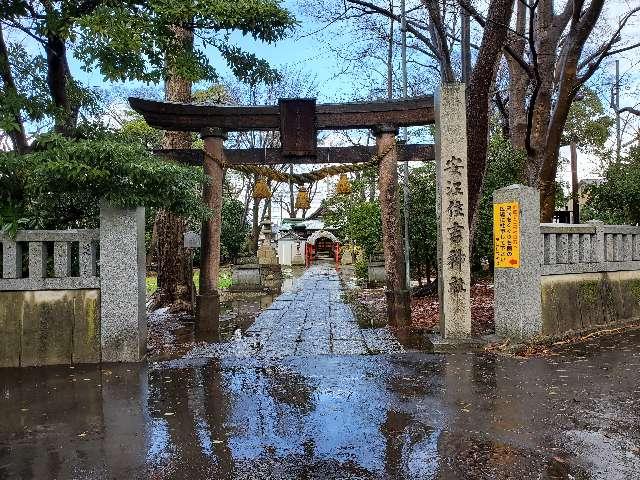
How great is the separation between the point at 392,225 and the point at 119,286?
16.0 feet

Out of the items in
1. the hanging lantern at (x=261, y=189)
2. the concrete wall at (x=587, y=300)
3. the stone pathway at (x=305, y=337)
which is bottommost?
the stone pathway at (x=305, y=337)

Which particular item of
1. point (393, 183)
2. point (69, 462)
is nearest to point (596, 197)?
point (393, 183)

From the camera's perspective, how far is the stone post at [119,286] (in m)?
7.05

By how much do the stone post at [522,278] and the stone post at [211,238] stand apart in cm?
471

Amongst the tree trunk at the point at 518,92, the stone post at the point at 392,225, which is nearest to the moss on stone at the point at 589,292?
the stone post at the point at 392,225

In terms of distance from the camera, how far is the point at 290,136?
31.0 feet

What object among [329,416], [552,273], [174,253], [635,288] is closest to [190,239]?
[174,253]

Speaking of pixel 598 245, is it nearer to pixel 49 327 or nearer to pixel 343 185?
pixel 343 185

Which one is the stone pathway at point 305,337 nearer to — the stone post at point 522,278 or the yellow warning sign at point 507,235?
the stone post at point 522,278

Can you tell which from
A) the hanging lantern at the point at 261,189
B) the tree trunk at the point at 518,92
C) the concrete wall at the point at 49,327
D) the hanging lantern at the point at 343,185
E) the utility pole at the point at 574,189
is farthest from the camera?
the tree trunk at the point at 518,92

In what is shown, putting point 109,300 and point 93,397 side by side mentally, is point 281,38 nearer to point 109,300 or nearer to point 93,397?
point 109,300

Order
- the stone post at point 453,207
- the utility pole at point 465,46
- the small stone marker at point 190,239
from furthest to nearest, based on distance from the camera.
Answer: the utility pole at point 465,46 < the small stone marker at point 190,239 < the stone post at point 453,207

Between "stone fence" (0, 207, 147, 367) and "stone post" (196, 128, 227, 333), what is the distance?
2155 mm

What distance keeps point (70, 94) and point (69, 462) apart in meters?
6.90
